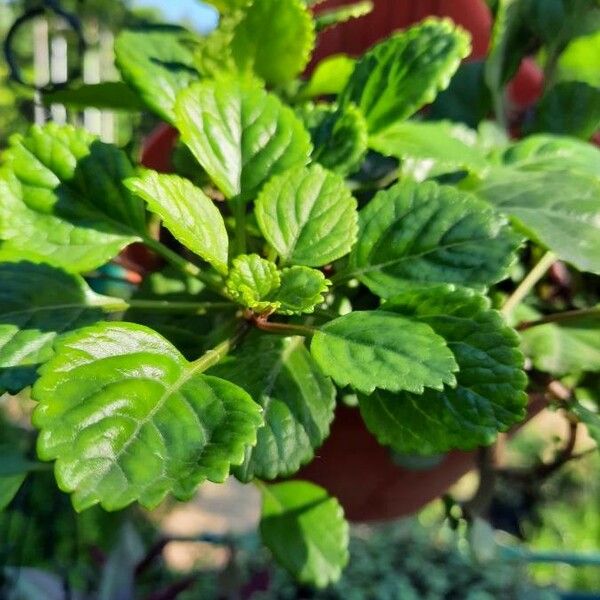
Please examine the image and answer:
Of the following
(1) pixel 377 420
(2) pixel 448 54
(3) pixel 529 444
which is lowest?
(3) pixel 529 444

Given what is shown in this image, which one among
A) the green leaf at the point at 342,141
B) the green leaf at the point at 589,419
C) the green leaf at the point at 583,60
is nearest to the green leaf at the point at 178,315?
the green leaf at the point at 342,141

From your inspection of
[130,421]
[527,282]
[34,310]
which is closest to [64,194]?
[34,310]

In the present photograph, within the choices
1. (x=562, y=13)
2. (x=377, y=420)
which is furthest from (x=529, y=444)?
(x=377, y=420)

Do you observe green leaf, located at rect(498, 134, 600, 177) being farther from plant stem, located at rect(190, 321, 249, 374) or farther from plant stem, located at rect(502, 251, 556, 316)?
plant stem, located at rect(190, 321, 249, 374)

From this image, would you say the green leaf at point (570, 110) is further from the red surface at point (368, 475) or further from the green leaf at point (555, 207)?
the red surface at point (368, 475)

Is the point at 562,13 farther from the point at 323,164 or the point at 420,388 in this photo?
the point at 420,388

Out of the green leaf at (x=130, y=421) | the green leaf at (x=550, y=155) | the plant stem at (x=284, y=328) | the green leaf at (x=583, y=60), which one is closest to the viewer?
the green leaf at (x=130, y=421)
